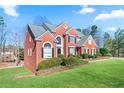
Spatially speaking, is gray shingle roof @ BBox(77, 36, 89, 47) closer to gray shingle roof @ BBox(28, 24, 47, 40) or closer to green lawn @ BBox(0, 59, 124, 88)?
gray shingle roof @ BBox(28, 24, 47, 40)

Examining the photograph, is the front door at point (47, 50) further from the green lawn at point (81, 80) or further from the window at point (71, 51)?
the green lawn at point (81, 80)

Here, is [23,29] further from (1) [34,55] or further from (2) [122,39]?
(2) [122,39]

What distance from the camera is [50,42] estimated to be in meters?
14.5

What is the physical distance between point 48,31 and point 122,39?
13.1 m

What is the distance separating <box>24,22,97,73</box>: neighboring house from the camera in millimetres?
14039

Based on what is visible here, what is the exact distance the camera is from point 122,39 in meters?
24.5

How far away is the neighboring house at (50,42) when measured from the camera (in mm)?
14039

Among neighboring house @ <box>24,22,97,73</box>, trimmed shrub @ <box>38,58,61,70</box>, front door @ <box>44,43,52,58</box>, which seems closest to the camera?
trimmed shrub @ <box>38,58,61,70</box>

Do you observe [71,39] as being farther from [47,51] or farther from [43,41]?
[43,41]

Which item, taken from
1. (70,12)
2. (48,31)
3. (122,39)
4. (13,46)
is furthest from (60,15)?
(122,39)

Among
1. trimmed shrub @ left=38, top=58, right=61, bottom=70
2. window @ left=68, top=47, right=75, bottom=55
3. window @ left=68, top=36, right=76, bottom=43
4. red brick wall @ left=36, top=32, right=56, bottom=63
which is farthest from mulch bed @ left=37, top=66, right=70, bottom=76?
window @ left=68, top=36, right=76, bottom=43

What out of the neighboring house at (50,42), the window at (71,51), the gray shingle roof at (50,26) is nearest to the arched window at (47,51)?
the neighboring house at (50,42)
